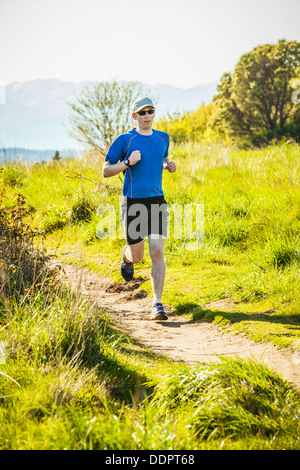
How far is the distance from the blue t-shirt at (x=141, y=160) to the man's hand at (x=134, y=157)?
0.75 feet

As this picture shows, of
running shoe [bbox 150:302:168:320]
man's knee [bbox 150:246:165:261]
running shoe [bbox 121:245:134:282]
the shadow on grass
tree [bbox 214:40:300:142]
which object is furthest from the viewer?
tree [bbox 214:40:300:142]

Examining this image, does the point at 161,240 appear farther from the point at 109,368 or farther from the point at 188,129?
the point at 188,129

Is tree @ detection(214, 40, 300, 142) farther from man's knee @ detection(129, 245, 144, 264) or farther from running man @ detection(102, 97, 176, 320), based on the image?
running man @ detection(102, 97, 176, 320)

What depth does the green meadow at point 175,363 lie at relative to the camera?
2676mm

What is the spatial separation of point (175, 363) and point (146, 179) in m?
2.22

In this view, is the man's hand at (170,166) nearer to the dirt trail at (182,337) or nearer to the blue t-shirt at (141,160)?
the blue t-shirt at (141,160)

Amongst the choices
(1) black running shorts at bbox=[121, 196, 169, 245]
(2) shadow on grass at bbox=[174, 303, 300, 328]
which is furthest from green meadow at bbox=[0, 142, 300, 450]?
(1) black running shorts at bbox=[121, 196, 169, 245]

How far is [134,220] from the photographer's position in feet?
18.0

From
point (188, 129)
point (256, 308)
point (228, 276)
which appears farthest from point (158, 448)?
point (188, 129)

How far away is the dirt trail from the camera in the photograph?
3.65 meters

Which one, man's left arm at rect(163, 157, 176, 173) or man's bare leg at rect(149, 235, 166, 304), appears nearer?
man's bare leg at rect(149, 235, 166, 304)

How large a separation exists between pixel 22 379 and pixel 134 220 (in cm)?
260

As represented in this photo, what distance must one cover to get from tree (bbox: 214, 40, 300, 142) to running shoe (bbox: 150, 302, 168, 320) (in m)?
26.8
